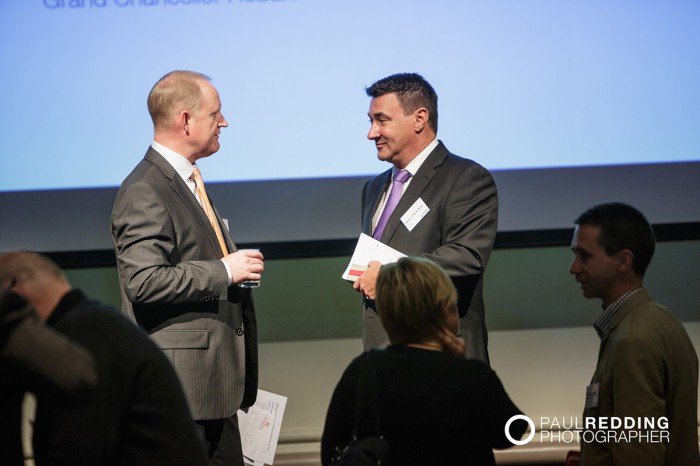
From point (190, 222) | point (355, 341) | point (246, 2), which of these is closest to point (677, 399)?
point (190, 222)

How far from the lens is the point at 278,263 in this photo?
4.43 m

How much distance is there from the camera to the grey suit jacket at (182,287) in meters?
2.66

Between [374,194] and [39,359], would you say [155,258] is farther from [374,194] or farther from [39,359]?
[39,359]

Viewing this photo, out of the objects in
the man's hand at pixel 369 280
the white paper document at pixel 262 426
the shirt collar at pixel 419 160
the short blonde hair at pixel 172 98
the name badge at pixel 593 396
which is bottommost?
the white paper document at pixel 262 426

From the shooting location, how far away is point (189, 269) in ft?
8.77

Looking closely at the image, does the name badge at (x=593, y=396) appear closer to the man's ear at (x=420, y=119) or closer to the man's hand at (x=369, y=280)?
the man's hand at (x=369, y=280)

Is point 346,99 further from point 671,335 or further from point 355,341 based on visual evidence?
point 671,335

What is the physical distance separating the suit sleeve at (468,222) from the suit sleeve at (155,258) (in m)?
0.78

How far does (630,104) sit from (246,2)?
1875 mm

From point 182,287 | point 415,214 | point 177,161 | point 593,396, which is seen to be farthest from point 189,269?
point 593,396

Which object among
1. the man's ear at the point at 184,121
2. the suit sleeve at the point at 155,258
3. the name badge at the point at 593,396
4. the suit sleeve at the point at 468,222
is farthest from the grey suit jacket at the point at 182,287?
the name badge at the point at 593,396

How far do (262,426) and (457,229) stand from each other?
969 mm

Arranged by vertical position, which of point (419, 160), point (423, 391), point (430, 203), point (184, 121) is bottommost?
point (423, 391)

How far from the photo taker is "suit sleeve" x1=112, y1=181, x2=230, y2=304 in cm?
264
